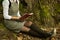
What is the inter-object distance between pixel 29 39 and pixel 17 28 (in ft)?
1.96

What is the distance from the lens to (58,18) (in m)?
6.47

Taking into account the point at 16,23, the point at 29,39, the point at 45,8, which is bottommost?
the point at 29,39

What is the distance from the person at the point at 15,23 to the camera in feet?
15.4

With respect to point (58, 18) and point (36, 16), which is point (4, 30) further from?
point (58, 18)

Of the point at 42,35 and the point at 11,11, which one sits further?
the point at 42,35

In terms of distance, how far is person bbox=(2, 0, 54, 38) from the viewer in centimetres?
471

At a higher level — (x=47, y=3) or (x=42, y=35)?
(x=47, y=3)

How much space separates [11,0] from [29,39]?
3.60 feet

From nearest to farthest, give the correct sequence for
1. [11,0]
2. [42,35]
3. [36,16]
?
[11,0], [42,35], [36,16]

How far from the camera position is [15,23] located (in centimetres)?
490

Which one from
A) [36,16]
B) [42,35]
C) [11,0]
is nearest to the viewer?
[11,0]

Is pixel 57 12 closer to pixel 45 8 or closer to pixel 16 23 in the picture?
pixel 45 8

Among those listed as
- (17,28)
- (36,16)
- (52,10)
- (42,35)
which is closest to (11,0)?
(17,28)

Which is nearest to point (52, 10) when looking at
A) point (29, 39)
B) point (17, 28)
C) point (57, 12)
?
point (57, 12)
